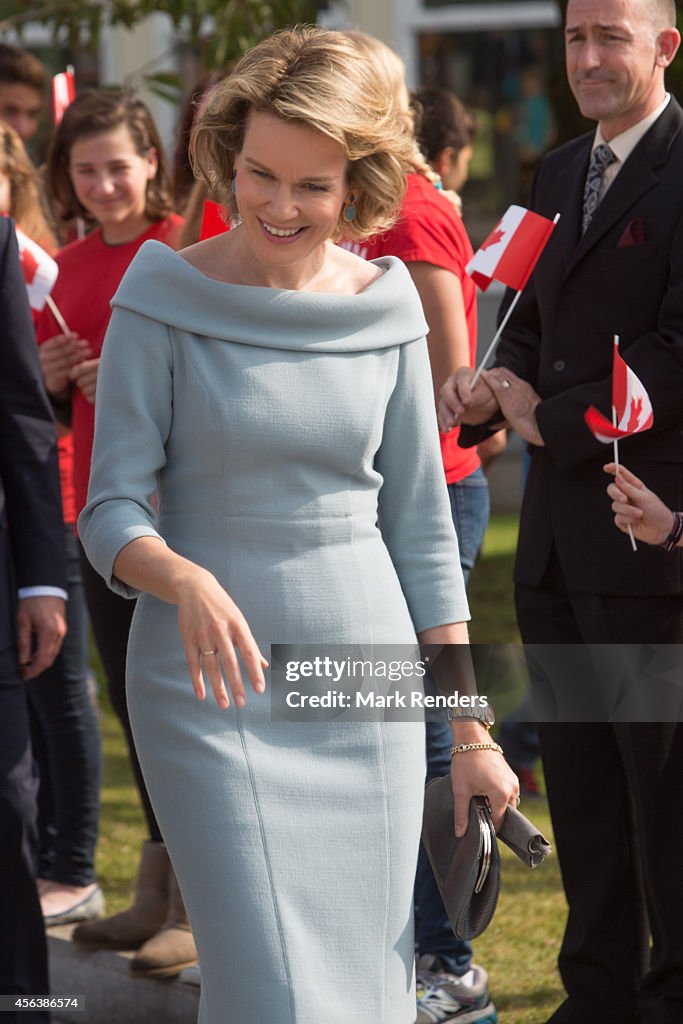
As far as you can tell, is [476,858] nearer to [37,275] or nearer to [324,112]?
[324,112]

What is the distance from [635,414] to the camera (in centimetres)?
331

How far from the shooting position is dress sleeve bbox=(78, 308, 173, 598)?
2.57 m

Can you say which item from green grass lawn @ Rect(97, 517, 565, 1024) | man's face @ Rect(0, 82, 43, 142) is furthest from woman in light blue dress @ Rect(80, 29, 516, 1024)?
man's face @ Rect(0, 82, 43, 142)

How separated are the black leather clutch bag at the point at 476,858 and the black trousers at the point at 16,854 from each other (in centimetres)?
118

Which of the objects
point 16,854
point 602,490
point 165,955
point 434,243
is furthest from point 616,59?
point 165,955

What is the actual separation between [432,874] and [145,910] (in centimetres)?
83

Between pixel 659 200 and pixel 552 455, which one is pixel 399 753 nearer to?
pixel 552 455

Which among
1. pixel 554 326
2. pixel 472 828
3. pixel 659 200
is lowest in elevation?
pixel 472 828

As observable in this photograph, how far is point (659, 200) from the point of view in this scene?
11.6 feet

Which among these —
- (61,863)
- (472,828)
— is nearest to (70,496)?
(61,863)

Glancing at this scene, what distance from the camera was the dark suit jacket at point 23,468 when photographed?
3.57 metres

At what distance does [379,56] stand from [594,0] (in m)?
0.48

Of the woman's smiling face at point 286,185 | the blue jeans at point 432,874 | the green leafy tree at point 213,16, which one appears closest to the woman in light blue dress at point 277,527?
the woman's smiling face at point 286,185

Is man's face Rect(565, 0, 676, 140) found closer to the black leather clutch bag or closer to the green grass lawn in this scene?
the green grass lawn
